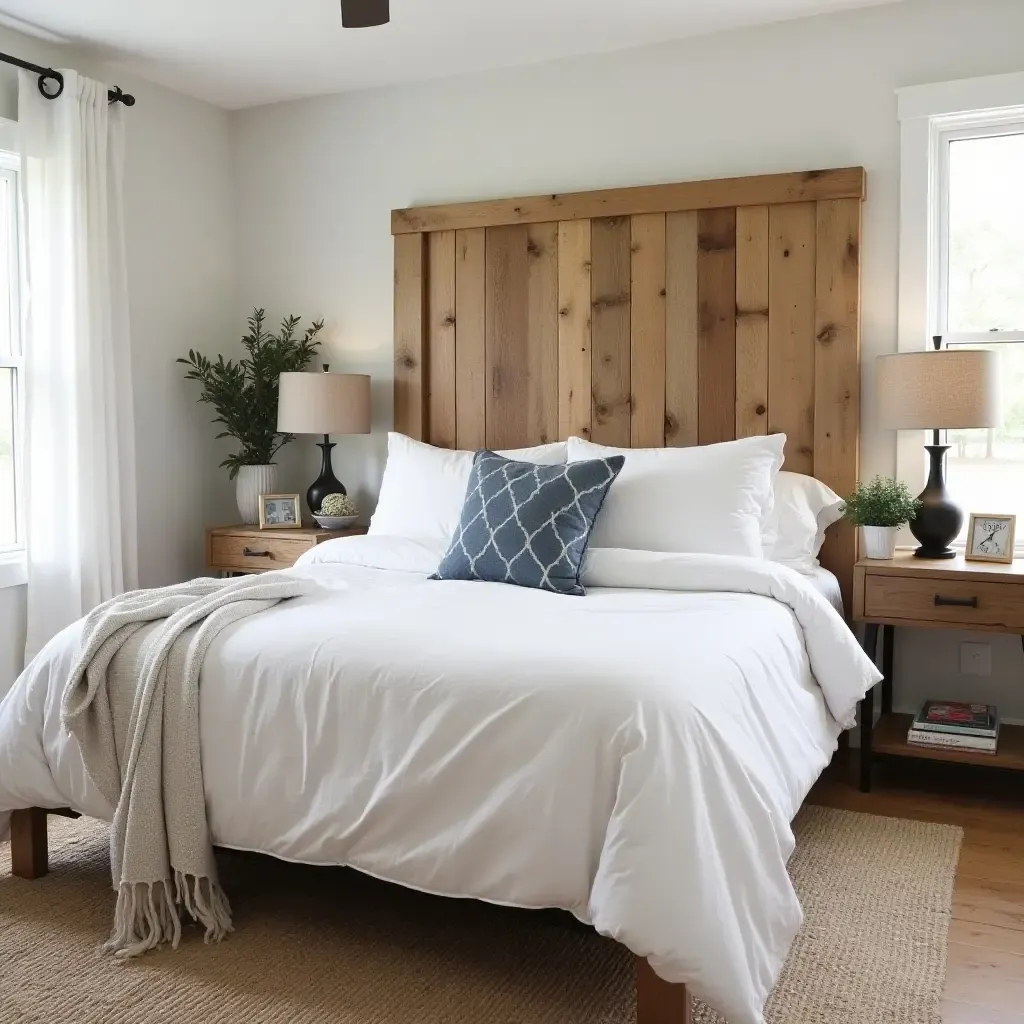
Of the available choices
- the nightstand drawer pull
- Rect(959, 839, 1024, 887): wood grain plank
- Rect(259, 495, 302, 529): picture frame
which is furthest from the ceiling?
Rect(959, 839, 1024, 887): wood grain plank

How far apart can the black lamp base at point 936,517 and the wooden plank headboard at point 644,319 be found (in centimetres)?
27

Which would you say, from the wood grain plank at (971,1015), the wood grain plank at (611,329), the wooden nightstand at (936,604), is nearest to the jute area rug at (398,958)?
the wood grain plank at (971,1015)

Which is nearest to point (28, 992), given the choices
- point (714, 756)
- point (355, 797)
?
point (355, 797)

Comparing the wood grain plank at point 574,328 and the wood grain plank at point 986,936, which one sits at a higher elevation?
the wood grain plank at point 574,328

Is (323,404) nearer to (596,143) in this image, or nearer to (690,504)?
(596,143)

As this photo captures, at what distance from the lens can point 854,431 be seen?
364 cm

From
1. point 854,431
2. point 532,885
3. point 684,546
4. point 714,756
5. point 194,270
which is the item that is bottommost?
point 532,885

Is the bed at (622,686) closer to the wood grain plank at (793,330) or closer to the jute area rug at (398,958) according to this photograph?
the wood grain plank at (793,330)

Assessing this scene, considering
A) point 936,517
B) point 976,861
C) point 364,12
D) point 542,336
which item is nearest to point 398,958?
point 976,861

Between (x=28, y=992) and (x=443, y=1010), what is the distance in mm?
832

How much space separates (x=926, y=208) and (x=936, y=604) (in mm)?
1349

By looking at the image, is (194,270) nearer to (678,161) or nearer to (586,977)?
(678,161)

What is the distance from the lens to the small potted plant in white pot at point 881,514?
3.35 metres

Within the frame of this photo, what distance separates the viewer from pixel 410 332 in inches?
171
